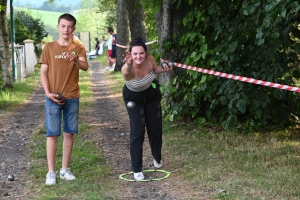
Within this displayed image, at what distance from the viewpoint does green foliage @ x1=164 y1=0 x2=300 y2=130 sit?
812cm

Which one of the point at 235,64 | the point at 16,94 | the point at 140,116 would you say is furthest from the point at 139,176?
the point at 16,94

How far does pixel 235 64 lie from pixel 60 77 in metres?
3.24

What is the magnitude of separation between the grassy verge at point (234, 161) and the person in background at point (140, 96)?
1.83 ft

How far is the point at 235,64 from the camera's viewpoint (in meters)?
8.73

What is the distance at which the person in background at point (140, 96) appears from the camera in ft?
21.1

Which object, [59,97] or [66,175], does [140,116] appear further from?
[66,175]

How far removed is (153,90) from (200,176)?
1.11 meters

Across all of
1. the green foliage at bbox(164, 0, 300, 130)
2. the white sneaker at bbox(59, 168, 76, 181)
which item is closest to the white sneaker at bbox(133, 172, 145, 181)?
the white sneaker at bbox(59, 168, 76, 181)

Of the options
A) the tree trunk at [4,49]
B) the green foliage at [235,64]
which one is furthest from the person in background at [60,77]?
the tree trunk at [4,49]

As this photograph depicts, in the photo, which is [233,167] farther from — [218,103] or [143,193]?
[218,103]

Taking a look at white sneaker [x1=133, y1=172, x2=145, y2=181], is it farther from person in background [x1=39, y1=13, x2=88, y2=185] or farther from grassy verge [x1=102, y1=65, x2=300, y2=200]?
person in background [x1=39, y1=13, x2=88, y2=185]

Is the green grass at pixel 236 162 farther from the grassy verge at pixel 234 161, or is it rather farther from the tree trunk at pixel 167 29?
the tree trunk at pixel 167 29

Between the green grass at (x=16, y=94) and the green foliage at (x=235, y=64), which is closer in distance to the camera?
the green foliage at (x=235, y=64)

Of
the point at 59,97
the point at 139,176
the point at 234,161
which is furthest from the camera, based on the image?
the point at 234,161
